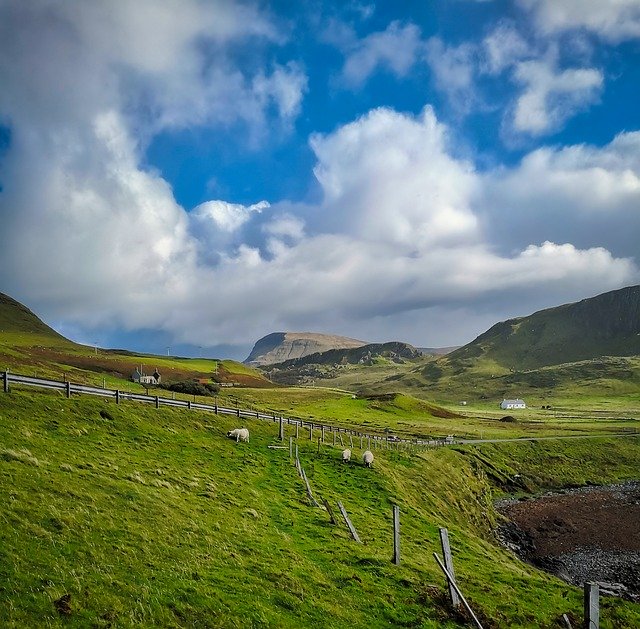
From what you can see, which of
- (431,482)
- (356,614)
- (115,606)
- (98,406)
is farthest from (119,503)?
(431,482)

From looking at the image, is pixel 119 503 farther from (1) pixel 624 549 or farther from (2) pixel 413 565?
(1) pixel 624 549

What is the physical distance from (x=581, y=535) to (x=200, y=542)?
159 ft

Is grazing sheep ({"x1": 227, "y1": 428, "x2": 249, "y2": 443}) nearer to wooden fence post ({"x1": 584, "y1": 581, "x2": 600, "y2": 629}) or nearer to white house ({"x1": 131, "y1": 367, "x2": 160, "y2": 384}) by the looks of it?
wooden fence post ({"x1": 584, "y1": 581, "x2": 600, "y2": 629})

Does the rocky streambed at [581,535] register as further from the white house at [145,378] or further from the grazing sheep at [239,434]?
the white house at [145,378]

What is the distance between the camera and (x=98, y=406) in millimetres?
41344

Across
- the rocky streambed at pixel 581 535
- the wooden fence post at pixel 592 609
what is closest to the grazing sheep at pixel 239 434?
the rocky streambed at pixel 581 535

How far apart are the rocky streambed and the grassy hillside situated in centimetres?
683

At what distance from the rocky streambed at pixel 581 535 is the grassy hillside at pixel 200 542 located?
22.4 feet

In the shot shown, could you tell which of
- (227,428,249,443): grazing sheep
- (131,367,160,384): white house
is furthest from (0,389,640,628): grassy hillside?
(131,367,160,384): white house

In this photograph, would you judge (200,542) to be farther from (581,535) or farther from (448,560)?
(581,535)

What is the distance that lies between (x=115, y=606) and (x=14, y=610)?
8.40 ft

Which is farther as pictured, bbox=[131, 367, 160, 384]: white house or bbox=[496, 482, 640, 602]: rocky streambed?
bbox=[131, 367, 160, 384]: white house

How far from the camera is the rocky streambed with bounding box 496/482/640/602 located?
39094mm

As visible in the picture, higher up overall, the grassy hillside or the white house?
the white house
